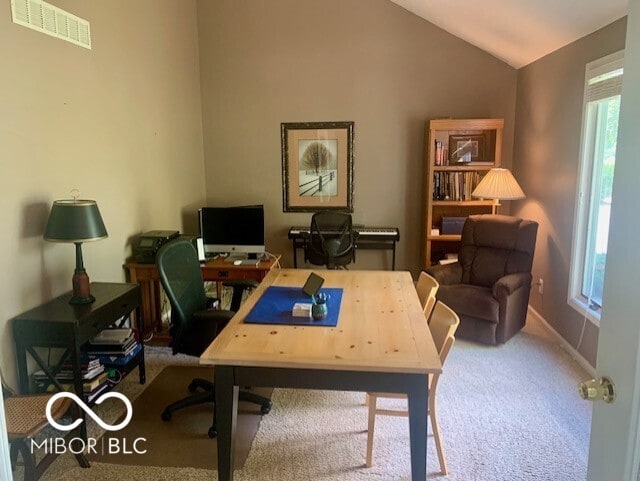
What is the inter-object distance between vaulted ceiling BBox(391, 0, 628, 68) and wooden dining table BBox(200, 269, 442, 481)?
2371 mm

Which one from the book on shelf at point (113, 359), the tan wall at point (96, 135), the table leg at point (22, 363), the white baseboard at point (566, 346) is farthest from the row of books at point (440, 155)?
the table leg at point (22, 363)

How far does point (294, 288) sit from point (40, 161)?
1.65m

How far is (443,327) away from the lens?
6.81 feet

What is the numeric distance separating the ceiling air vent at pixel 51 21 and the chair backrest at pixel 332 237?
2554 millimetres

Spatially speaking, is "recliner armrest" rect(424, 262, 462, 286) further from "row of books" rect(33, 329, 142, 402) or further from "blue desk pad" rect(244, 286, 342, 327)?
"row of books" rect(33, 329, 142, 402)

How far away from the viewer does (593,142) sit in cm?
332

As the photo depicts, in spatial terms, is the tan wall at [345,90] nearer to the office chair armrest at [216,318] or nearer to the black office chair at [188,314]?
the black office chair at [188,314]

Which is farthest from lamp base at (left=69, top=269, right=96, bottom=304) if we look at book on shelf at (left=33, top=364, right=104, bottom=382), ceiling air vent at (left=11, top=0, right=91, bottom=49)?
ceiling air vent at (left=11, top=0, right=91, bottom=49)

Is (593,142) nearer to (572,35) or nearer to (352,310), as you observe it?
(572,35)

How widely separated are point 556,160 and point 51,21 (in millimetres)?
3827

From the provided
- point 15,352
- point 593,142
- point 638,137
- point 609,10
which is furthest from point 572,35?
point 15,352

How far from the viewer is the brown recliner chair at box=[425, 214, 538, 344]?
3596 millimetres

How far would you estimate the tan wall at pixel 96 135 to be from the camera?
2439 millimetres

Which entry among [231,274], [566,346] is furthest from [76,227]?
[566,346]
